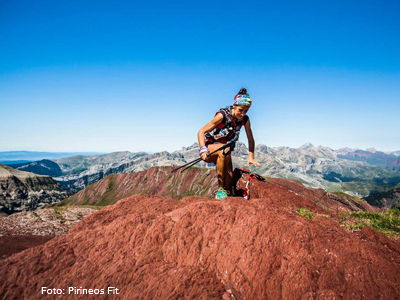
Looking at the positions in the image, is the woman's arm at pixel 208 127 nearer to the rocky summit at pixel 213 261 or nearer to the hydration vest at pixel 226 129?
the hydration vest at pixel 226 129

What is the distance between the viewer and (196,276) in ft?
12.0

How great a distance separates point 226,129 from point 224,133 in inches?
6.9

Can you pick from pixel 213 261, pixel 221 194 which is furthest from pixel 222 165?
pixel 213 261

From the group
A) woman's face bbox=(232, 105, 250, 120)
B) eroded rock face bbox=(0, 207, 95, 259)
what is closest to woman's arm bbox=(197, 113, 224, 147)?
woman's face bbox=(232, 105, 250, 120)

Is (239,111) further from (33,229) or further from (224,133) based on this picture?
(33,229)

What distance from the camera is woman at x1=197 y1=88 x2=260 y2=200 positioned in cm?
743

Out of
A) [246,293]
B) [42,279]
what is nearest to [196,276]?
[246,293]

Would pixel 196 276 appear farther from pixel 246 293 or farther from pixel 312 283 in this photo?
pixel 312 283

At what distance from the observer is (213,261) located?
396cm

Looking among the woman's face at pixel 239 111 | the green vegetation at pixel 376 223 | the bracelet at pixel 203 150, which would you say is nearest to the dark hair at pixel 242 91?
the woman's face at pixel 239 111

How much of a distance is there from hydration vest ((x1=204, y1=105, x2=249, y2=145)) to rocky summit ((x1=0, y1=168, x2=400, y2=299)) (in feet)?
11.7

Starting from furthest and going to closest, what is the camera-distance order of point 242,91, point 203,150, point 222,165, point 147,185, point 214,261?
point 147,185
point 222,165
point 242,91
point 203,150
point 214,261

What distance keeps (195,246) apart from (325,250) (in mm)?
2458

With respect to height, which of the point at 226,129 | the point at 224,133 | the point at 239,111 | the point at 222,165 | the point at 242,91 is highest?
the point at 242,91
